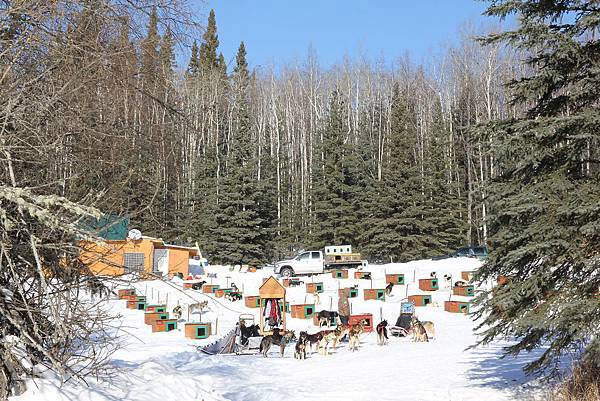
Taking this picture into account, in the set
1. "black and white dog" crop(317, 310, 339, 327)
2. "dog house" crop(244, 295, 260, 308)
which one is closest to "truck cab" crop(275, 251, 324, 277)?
"dog house" crop(244, 295, 260, 308)

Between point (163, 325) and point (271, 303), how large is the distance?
329 cm

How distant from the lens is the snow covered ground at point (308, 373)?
21.7 ft

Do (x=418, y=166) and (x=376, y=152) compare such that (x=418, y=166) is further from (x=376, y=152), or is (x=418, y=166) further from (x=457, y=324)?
(x=457, y=324)

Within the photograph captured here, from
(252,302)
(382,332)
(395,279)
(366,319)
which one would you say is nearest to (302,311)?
(252,302)

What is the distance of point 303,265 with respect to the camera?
3406cm

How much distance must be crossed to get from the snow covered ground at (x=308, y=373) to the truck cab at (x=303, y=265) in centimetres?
1401

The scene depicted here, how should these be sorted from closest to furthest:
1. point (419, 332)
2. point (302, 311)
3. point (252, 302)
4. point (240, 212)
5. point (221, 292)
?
point (419, 332) → point (302, 311) → point (252, 302) → point (221, 292) → point (240, 212)

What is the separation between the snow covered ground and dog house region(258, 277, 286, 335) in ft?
3.00

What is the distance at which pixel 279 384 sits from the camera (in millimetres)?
10945

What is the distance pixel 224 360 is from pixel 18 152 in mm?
10120

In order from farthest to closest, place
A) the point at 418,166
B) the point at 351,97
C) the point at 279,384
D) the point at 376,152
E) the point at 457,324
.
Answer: the point at 351,97
the point at 376,152
the point at 418,166
the point at 457,324
the point at 279,384

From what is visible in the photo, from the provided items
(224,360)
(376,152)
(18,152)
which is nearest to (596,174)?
(18,152)

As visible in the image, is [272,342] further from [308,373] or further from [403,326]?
[403,326]

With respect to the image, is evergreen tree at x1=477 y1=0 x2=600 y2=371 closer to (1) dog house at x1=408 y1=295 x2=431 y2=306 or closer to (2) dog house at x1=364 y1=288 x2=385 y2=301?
(1) dog house at x1=408 y1=295 x2=431 y2=306
